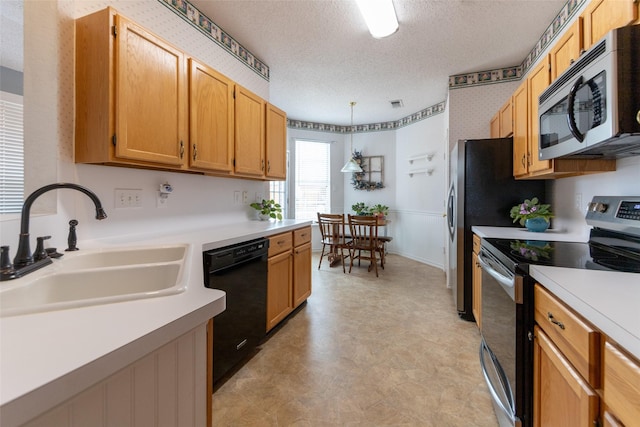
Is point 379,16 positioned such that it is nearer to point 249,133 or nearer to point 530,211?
point 249,133

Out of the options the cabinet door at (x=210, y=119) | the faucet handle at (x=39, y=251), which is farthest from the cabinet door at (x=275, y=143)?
the faucet handle at (x=39, y=251)

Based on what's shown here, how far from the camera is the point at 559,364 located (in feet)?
2.93

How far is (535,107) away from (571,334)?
5.52 ft

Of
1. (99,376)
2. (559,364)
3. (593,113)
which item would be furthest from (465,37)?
(99,376)

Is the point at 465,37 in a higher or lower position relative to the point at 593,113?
higher

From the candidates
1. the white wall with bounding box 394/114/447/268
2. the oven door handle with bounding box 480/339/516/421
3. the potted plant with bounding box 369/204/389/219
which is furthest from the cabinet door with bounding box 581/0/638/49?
the potted plant with bounding box 369/204/389/219

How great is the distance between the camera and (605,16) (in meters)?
1.27

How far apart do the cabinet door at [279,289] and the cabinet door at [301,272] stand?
87mm

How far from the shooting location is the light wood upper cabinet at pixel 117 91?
4.36 ft

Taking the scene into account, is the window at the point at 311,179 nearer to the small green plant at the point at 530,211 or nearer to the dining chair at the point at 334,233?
the dining chair at the point at 334,233

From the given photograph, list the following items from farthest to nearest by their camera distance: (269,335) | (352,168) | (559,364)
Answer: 1. (352,168)
2. (269,335)
3. (559,364)

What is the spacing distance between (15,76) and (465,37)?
10.5 feet

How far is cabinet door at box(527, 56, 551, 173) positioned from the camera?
1.78 meters

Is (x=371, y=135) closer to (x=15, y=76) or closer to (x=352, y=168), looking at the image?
(x=352, y=168)
